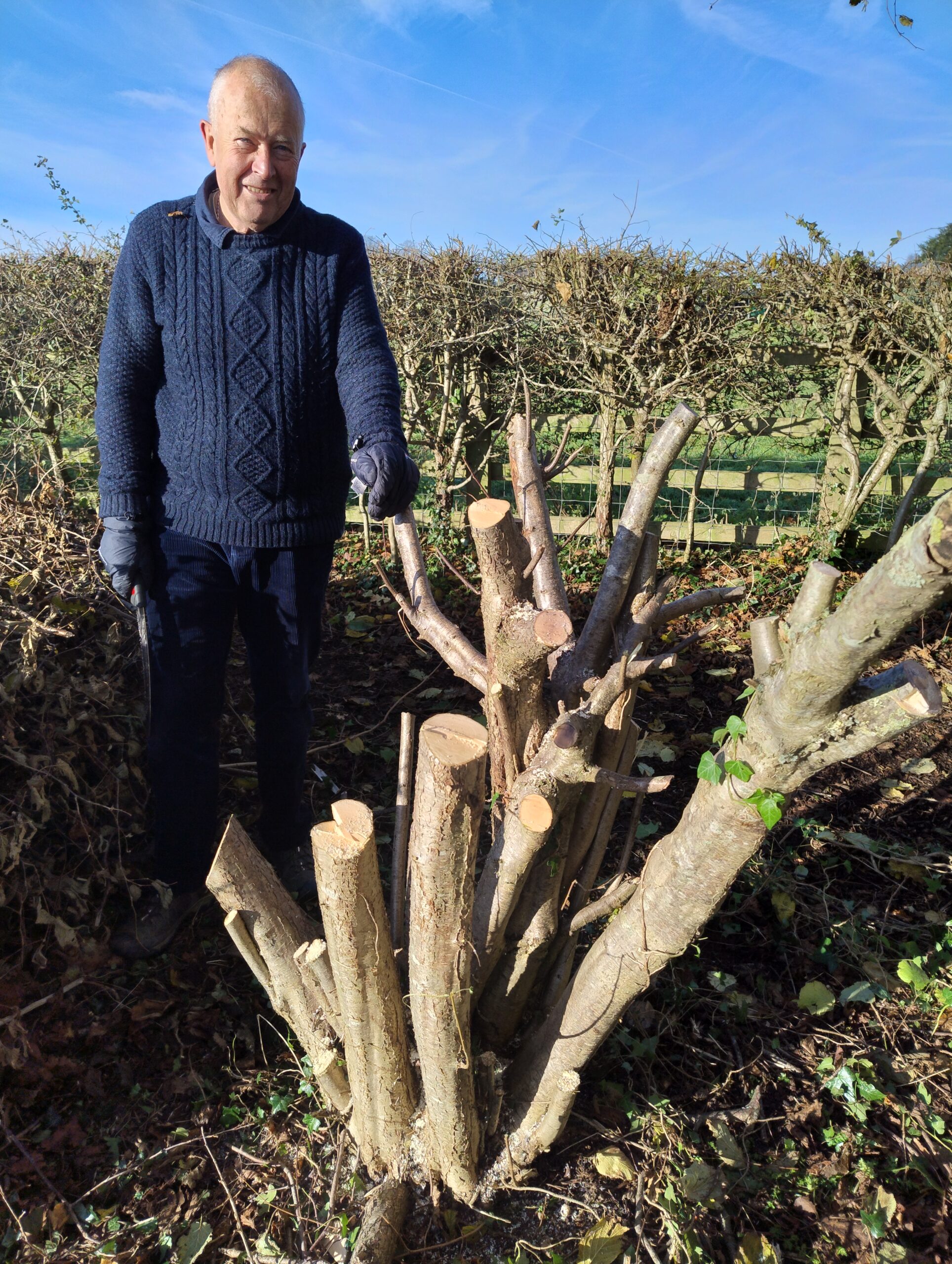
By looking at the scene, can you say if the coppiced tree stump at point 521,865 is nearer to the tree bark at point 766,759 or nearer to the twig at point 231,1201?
the tree bark at point 766,759

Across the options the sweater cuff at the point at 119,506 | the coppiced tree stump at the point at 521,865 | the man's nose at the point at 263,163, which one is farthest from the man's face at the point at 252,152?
the coppiced tree stump at the point at 521,865

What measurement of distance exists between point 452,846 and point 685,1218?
116cm

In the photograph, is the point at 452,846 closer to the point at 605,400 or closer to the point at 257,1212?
the point at 257,1212

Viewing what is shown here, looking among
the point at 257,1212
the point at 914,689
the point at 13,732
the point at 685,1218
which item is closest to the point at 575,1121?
the point at 685,1218

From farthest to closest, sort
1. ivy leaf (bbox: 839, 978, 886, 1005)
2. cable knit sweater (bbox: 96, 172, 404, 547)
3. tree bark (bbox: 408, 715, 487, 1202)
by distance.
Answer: ivy leaf (bbox: 839, 978, 886, 1005) → cable knit sweater (bbox: 96, 172, 404, 547) → tree bark (bbox: 408, 715, 487, 1202)

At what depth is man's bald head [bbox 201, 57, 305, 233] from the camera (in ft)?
6.32

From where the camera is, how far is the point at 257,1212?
72.3 inches

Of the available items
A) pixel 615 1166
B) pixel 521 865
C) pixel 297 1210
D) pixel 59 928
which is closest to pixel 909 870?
pixel 615 1166

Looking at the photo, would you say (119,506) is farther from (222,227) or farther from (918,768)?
(918,768)

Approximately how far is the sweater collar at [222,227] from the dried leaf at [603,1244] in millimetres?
2622

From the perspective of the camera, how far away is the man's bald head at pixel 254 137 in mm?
1926

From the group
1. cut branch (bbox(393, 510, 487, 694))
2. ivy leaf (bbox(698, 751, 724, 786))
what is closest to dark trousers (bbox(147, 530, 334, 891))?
cut branch (bbox(393, 510, 487, 694))

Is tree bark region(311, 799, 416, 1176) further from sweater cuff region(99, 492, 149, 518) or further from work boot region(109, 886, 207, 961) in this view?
sweater cuff region(99, 492, 149, 518)

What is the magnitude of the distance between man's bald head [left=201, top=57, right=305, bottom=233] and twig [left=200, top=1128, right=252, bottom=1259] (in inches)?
96.7
